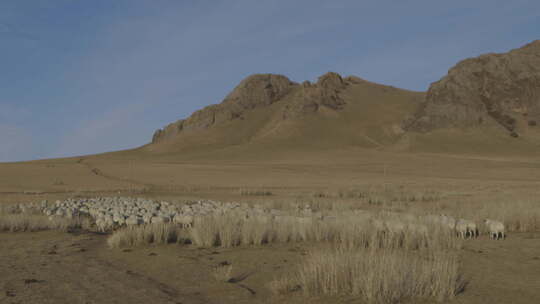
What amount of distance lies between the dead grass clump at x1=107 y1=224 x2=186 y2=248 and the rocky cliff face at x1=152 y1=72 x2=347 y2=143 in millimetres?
123738

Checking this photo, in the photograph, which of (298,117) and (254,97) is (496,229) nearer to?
(298,117)

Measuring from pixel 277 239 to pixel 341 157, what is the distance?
68982 millimetres

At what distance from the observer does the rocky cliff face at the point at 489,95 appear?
9625 centimetres

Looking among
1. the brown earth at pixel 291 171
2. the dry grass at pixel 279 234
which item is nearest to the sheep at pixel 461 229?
the brown earth at pixel 291 171

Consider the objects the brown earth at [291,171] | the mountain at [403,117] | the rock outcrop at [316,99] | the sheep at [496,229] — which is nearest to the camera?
the brown earth at [291,171]

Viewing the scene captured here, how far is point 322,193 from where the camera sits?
2739 centimetres

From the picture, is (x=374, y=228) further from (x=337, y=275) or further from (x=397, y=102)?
(x=397, y=102)

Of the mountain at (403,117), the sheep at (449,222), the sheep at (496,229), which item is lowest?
the sheep at (496,229)

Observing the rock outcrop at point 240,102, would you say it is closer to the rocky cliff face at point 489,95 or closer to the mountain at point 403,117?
the mountain at point 403,117

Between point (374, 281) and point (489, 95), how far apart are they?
107464 mm

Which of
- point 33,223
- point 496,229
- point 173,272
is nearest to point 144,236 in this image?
point 173,272

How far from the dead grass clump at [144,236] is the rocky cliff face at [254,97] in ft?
406

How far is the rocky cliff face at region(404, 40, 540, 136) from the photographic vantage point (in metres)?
96.2

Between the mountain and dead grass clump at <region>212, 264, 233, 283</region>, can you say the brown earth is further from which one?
the mountain
